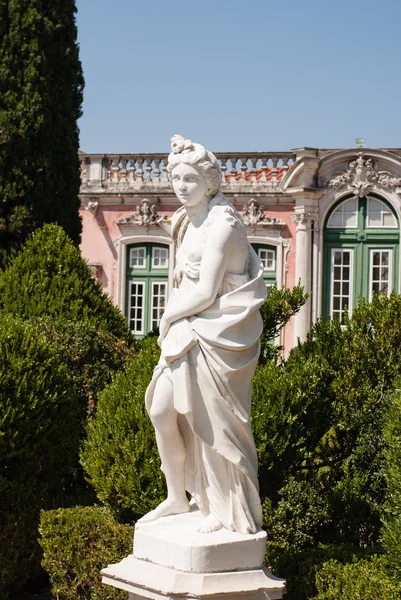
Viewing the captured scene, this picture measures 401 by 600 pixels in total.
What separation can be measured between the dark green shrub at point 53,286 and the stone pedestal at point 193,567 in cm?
532

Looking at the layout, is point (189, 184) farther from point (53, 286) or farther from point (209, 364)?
point (53, 286)

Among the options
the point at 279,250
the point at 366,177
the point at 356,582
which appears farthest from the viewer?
the point at 279,250

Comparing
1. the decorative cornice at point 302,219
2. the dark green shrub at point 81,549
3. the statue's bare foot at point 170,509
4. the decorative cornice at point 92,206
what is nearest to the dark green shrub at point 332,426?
the dark green shrub at point 81,549

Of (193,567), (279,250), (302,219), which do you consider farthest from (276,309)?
(279,250)

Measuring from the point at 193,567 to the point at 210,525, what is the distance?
285mm

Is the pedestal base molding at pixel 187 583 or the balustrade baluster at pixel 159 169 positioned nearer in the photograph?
the pedestal base molding at pixel 187 583

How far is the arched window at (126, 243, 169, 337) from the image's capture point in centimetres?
2092

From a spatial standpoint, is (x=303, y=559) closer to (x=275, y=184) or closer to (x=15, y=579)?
(x=15, y=579)

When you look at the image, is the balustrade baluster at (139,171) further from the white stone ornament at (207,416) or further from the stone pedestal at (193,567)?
the stone pedestal at (193,567)

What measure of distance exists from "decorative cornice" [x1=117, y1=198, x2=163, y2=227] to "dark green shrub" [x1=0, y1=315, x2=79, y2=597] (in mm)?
12100

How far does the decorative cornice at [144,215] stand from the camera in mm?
20828

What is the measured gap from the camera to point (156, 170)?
2111cm

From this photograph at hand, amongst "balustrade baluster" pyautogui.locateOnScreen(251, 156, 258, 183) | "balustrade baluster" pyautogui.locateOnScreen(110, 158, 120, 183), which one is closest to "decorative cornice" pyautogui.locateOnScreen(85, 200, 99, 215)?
"balustrade baluster" pyautogui.locateOnScreen(110, 158, 120, 183)

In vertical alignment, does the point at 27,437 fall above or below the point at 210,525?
above
